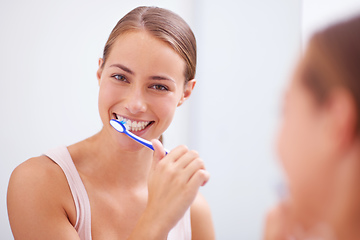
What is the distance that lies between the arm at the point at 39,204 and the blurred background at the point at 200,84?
55cm

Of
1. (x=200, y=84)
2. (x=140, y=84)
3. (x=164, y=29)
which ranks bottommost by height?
(x=140, y=84)

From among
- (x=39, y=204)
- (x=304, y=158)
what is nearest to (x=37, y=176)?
(x=39, y=204)

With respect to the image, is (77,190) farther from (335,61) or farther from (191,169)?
(335,61)

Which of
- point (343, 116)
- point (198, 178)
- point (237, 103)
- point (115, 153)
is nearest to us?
point (343, 116)

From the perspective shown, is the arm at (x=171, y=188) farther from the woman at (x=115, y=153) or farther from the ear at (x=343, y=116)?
the ear at (x=343, y=116)

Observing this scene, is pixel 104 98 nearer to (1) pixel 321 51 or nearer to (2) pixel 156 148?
(2) pixel 156 148

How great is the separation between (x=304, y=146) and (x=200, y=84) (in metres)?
1.63

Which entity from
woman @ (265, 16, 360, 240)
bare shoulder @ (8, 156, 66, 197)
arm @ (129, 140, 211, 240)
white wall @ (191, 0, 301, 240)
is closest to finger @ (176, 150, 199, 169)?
arm @ (129, 140, 211, 240)

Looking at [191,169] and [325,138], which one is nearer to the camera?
[325,138]

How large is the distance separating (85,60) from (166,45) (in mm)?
743

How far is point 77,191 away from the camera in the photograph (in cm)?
85

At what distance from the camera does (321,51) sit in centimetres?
35

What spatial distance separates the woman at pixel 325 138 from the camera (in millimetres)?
329

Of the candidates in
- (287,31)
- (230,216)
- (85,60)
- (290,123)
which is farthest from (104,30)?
(290,123)
